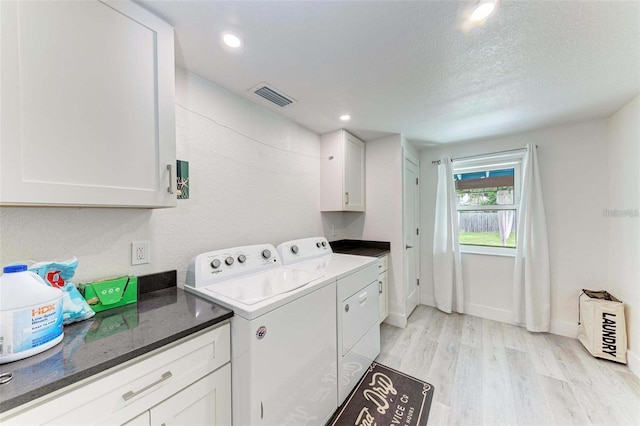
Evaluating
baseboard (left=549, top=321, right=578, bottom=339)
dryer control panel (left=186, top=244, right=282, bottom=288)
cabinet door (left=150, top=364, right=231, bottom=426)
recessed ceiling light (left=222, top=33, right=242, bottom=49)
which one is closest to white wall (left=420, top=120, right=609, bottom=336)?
baseboard (left=549, top=321, right=578, bottom=339)

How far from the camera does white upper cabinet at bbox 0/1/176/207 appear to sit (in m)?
0.73

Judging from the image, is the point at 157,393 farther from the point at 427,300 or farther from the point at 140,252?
the point at 427,300

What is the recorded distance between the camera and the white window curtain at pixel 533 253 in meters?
2.43

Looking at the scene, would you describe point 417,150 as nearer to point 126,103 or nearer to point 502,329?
point 502,329

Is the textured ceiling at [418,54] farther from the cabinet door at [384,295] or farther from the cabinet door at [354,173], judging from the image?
the cabinet door at [384,295]

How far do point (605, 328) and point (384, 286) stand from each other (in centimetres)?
184

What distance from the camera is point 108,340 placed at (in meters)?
Answer: 0.79

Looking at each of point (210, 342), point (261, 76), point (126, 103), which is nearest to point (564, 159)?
point (261, 76)

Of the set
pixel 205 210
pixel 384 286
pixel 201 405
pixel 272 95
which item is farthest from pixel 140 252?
pixel 384 286

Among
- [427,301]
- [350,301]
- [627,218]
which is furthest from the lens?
[427,301]

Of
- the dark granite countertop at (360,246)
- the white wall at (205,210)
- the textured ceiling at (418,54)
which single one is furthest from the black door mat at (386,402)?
the textured ceiling at (418,54)

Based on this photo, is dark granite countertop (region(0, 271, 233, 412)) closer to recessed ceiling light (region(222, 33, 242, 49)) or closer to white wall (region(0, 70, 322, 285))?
white wall (region(0, 70, 322, 285))

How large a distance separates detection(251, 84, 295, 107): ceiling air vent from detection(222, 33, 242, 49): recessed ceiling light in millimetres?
371

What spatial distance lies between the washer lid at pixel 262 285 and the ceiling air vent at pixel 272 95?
1.31 m
